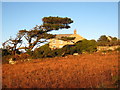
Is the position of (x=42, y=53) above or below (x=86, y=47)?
below

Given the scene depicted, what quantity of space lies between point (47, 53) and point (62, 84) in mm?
20180

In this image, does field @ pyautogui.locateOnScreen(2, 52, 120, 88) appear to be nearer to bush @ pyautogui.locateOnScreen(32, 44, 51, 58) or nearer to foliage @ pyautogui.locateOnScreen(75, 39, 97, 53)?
bush @ pyautogui.locateOnScreen(32, 44, 51, 58)

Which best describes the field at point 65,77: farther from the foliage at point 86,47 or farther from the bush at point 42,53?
the foliage at point 86,47

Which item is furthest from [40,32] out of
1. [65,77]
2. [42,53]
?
[65,77]

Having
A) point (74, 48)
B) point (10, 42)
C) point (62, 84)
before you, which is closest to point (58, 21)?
point (74, 48)

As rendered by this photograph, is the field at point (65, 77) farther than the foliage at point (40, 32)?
No

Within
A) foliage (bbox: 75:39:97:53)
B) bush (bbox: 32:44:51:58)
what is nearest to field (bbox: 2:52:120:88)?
bush (bbox: 32:44:51:58)

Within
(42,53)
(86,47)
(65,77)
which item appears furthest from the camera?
(86,47)

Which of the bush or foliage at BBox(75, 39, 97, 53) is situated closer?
the bush

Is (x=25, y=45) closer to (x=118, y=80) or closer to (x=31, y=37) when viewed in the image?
(x=31, y=37)

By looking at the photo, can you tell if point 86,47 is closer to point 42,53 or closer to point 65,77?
point 42,53

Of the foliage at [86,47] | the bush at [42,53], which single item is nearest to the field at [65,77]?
the bush at [42,53]

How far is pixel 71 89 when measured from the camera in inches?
246

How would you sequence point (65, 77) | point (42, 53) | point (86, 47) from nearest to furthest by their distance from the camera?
point (65, 77) < point (42, 53) < point (86, 47)
